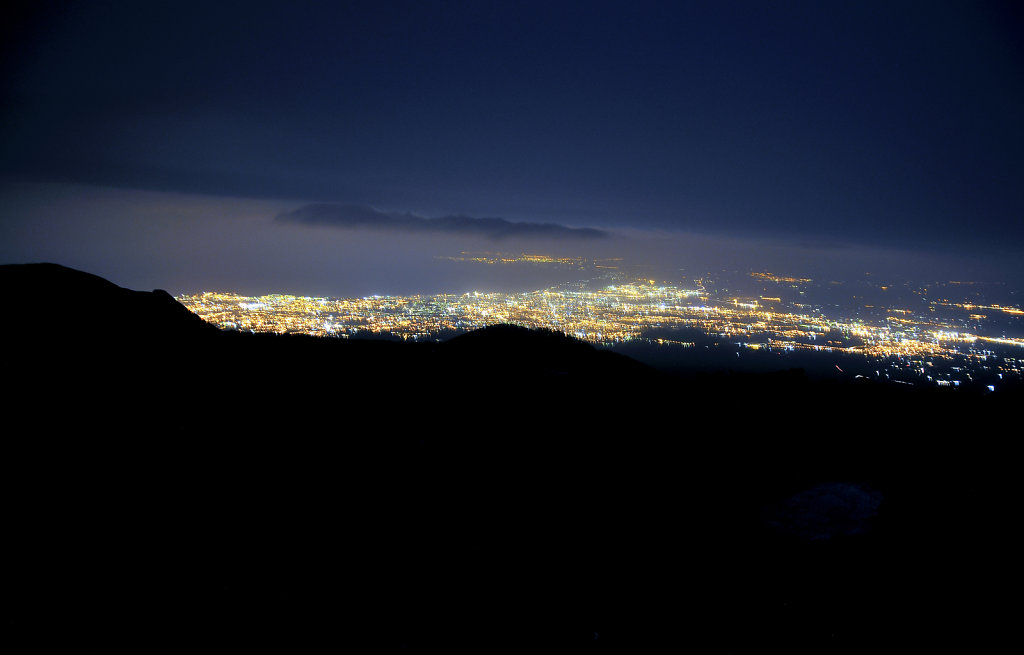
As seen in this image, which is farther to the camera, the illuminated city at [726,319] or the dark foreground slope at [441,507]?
the illuminated city at [726,319]

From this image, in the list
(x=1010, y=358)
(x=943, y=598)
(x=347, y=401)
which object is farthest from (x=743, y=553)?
(x=1010, y=358)

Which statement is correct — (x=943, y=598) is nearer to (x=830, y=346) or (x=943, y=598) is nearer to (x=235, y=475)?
(x=235, y=475)

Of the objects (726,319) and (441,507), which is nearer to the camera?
(441,507)

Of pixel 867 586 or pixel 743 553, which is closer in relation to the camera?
pixel 867 586

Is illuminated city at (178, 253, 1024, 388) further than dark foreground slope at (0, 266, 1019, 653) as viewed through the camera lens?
Yes
